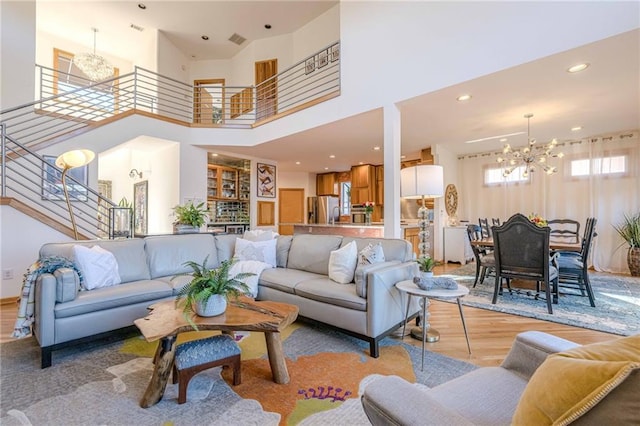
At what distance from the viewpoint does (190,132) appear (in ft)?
20.0

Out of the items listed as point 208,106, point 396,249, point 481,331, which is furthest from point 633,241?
point 208,106

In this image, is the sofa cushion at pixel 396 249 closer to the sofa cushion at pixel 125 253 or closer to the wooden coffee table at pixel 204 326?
the wooden coffee table at pixel 204 326

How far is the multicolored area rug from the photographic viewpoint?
1.62m

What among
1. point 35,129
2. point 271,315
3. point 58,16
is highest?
point 58,16

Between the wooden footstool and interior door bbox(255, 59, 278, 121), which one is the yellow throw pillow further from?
interior door bbox(255, 59, 278, 121)

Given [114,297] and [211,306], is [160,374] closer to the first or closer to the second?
[211,306]


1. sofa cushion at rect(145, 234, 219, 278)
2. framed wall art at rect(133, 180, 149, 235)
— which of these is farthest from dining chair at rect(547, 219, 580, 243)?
framed wall art at rect(133, 180, 149, 235)

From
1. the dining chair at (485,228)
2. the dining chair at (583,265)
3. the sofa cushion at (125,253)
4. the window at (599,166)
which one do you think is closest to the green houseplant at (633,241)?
the window at (599,166)

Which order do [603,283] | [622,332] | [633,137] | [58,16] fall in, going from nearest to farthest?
1. [622,332]
2. [603,283]
3. [633,137]
4. [58,16]

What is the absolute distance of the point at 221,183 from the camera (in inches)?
293

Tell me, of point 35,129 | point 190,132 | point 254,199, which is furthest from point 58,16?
point 254,199

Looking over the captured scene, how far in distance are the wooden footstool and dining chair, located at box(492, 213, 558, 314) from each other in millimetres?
3215

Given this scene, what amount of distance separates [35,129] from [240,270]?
4.51m

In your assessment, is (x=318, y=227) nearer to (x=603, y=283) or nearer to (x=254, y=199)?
(x=254, y=199)
